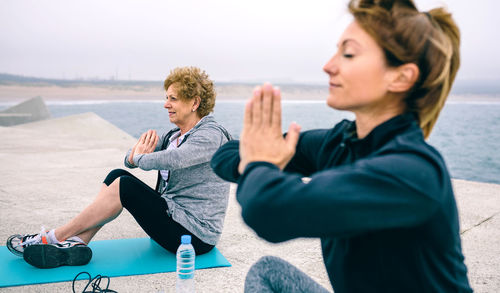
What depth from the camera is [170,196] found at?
299 centimetres

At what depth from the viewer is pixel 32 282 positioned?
260 centimetres

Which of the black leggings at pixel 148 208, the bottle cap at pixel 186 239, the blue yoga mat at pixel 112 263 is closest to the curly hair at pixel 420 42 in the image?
the bottle cap at pixel 186 239

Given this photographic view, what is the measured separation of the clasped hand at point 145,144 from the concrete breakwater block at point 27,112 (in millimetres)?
20933

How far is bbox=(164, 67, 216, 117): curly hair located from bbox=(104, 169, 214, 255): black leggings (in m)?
0.74

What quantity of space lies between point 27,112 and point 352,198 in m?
23.9

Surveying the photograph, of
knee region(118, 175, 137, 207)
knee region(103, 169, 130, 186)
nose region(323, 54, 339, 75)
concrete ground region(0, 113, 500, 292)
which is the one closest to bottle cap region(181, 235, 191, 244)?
concrete ground region(0, 113, 500, 292)

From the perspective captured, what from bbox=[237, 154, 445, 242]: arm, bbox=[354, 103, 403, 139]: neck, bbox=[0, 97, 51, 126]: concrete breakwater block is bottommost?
bbox=[0, 97, 51, 126]: concrete breakwater block

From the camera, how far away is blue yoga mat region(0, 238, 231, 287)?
2.68 meters

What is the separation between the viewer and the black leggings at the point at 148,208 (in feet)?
9.09

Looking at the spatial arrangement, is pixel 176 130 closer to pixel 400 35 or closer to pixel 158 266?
pixel 158 266

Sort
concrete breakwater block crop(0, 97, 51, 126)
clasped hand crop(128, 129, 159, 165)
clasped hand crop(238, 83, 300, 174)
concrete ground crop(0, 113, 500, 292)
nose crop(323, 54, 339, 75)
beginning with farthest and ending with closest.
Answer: concrete breakwater block crop(0, 97, 51, 126) < clasped hand crop(128, 129, 159, 165) < concrete ground crop(0, 113, 500, 292) < nose crop(323, 54, 339, 75) < clasped hand crop(238, 83, 300, 174)

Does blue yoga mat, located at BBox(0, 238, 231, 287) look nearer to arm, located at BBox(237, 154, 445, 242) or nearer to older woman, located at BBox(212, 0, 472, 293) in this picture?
older woman, located at BBox(212, 0, 472, 293)

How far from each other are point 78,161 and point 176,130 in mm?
5376

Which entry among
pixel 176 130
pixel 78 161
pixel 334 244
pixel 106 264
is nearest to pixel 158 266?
pixel 106 264
